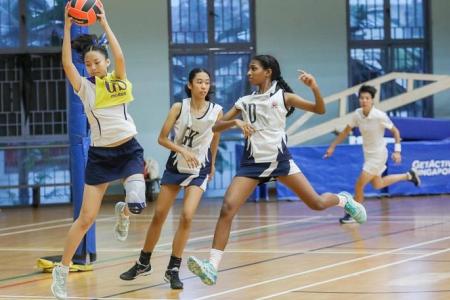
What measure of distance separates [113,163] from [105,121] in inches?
13.5

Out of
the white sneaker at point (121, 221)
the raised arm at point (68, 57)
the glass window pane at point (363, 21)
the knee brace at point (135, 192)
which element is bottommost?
the white sneaker at point (121, 221)

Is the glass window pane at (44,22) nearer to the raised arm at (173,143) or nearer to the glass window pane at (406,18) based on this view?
the glass window pane at (406,18)

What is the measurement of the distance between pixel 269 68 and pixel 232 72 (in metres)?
13.4

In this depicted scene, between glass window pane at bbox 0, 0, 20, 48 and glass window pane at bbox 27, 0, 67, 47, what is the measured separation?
0.24 meters

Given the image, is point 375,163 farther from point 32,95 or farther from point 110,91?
point 32,95

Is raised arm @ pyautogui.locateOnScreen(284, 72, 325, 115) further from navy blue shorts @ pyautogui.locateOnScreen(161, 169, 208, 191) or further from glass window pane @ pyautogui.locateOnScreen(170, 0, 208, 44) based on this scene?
glass window pane @ pyautogui.locateOnScreen(170, 0, 208, 44)

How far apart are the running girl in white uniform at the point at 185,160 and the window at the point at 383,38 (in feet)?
44.4

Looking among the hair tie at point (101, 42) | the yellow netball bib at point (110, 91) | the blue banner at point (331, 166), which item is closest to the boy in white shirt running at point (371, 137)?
the blue banner at point (331, 166)

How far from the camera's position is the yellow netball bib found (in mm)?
8281

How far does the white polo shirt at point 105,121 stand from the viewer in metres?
8.24

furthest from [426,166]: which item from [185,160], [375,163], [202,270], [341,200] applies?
[202,270]

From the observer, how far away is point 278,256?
10578mm

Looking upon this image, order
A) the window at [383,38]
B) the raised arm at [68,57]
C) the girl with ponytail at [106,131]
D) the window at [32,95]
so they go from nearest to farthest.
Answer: the raised arm at [68,57], the girl with ponytail at [106,131], the window at [32,95], the window at [383,38]

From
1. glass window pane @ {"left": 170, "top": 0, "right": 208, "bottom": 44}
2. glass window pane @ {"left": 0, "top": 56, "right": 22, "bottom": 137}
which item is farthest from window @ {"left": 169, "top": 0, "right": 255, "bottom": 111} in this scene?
glass window pane @ {"left": 0, "top": 56, "right": 22, "bottom": 137}
